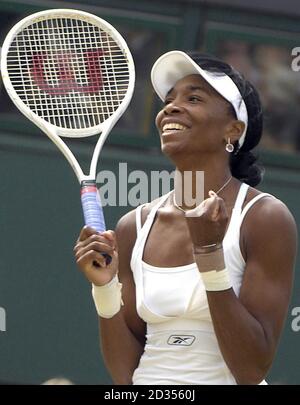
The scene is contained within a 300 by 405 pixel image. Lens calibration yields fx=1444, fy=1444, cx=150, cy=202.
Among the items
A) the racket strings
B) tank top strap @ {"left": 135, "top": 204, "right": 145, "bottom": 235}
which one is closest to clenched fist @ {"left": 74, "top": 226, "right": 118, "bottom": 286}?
tank top strap @ {"left": 135, "top": 204, "right": 145, "bottom": 235}

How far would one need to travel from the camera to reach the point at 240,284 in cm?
335

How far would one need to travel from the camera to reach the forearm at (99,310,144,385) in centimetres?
341

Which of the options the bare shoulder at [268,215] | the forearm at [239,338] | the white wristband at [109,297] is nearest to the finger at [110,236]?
the white wristband at [109,297]

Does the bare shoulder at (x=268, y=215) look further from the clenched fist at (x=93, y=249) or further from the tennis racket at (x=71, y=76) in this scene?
the tennis racket at (x=71, y=76)

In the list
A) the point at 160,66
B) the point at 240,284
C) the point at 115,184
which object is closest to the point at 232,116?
the point at 160,66

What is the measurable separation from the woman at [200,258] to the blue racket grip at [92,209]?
0.07 m

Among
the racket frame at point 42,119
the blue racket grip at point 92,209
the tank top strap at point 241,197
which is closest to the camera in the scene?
the blue racket grip at point 92,209

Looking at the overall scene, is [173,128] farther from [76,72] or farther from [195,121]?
[76,72]

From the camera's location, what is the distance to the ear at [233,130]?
3494mm

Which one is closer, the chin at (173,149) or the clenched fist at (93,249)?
the clenched fist at (93,249)

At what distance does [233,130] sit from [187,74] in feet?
0.58

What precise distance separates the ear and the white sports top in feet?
0.60

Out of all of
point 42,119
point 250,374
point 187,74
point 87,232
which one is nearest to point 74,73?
point 42,119

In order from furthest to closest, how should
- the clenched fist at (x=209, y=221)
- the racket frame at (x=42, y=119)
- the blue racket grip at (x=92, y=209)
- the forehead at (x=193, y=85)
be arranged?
the racket frame at (x=42, y=119) → the forehead at (x=193, y=85) → the blue racket grip at (x=92, y=209) → the clenched fist at (x=209, y=221)
